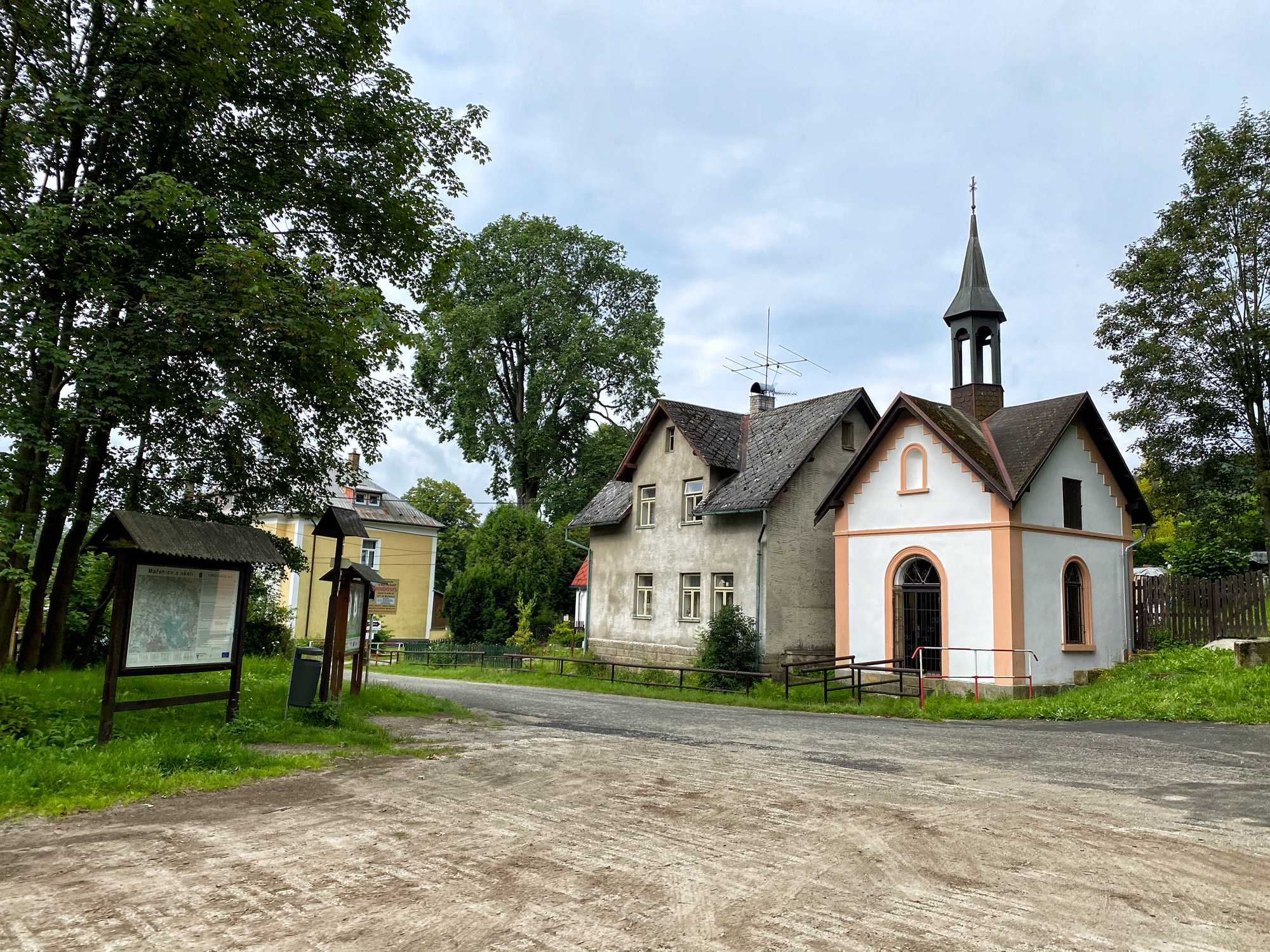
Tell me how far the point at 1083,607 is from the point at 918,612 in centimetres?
388

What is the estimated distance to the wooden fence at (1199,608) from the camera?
2075 cm

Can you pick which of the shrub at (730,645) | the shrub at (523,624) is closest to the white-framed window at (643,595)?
the shrub at (730,645)

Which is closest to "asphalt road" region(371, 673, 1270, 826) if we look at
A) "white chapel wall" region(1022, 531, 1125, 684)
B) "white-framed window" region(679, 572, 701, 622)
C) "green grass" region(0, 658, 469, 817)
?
"green grass" region(0, 658, 469, 817)

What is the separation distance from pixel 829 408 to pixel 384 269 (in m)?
16.2

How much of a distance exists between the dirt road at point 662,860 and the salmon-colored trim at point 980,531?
10078 mm

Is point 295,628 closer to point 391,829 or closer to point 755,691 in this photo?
point 755,691

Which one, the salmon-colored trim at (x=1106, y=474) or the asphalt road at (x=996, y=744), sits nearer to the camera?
the asphalt road at (x=996, y=744)

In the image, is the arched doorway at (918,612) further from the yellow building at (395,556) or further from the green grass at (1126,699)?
the yellow building at (395,556)

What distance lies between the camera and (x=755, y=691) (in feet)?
72.8

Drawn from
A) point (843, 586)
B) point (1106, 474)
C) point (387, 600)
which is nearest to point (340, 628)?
point (843, 586)

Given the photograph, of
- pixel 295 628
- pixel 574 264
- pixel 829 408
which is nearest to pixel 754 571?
pixel 829 408

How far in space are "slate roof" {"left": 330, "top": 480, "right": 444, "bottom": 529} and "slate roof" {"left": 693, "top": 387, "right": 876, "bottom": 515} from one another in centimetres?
2621

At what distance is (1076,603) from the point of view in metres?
21.6

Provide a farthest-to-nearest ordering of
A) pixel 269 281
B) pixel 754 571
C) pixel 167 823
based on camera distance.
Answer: pixel 754 571
pixel 269 281
pixel 167 823
